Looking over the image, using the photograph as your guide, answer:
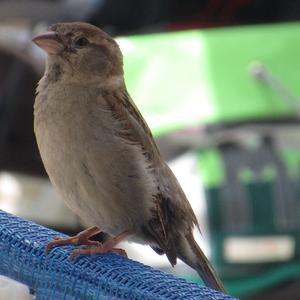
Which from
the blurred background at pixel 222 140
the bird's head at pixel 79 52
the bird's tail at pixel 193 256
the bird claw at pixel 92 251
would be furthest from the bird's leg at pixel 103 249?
the blurred background at pixel 222 140

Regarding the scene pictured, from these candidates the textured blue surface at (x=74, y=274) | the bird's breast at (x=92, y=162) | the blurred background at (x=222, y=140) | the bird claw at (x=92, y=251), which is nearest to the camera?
the textured blue surface at (x=74, y=274)

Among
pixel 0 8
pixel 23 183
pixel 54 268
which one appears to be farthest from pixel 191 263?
pixel 0 8

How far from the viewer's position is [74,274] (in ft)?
6.66

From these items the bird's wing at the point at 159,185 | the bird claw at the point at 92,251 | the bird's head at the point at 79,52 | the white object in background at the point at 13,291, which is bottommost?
the white object in background at the point at 13,291

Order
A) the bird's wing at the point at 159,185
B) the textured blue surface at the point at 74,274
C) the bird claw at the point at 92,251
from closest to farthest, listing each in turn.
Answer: the textured blue surface at the point at 74,274, the bird claw at the point at 92,251, the bird's wing at the point at 159,185

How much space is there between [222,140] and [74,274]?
258 centimetres

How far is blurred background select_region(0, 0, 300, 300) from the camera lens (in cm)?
438

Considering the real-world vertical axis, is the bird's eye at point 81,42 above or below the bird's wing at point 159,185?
above

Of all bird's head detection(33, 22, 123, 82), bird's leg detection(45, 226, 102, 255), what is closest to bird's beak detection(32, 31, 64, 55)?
bird's head detection(33, 22, 123, 82)

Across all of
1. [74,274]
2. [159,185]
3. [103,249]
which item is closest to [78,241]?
[103,249]

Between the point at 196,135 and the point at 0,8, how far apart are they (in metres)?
1.68

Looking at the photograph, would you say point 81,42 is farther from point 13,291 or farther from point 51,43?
point 13,291

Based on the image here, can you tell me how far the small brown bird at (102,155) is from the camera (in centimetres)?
261

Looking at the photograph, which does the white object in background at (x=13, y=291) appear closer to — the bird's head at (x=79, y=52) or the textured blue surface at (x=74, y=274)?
the textured blue surface at (x=74, y=274)
